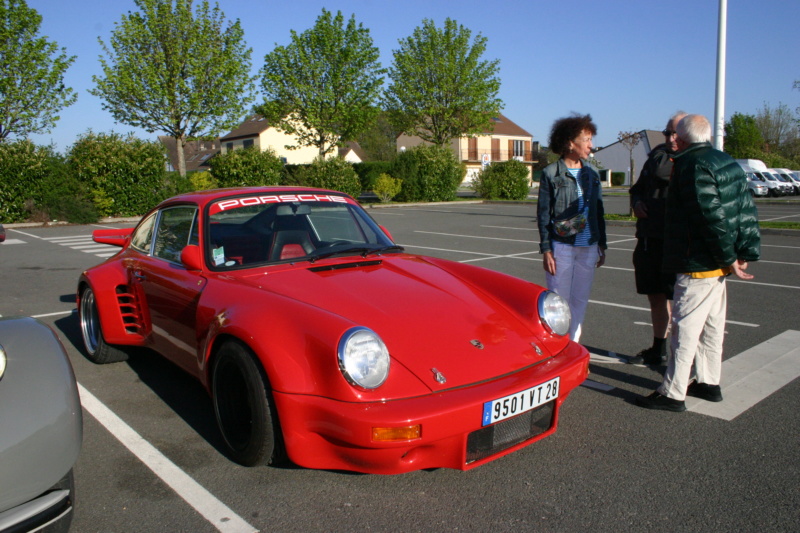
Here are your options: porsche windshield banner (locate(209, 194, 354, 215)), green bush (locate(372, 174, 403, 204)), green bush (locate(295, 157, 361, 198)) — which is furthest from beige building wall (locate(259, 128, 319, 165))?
porsche windshield banner (locate(209, 194, 354, 215))

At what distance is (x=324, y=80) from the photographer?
31.5 meters

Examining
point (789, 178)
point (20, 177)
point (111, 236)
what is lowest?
point (789, 178)

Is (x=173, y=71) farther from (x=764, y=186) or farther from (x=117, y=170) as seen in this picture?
(x=764, y=186)

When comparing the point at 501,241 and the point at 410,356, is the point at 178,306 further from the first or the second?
the point at 501,241

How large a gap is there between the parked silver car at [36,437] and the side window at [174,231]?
1.71 m

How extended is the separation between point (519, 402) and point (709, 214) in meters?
1.65

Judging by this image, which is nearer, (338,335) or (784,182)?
(338,335)

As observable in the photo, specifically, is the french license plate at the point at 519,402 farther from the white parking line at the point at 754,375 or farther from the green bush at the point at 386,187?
the green bush at the point at 386,187

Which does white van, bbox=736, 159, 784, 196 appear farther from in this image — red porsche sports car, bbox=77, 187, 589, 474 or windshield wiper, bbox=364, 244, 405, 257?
red porsche sports car, bbox=77, 187, 589, 474

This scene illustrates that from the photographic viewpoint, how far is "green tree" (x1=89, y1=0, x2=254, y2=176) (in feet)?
82.7

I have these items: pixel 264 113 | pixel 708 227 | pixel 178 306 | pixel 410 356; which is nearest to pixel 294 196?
pixel 178 306

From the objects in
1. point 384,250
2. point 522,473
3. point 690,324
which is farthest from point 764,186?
point 522,473

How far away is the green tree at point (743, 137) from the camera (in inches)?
2114

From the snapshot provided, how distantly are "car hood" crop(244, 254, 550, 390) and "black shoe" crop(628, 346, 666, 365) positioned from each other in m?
1.80
